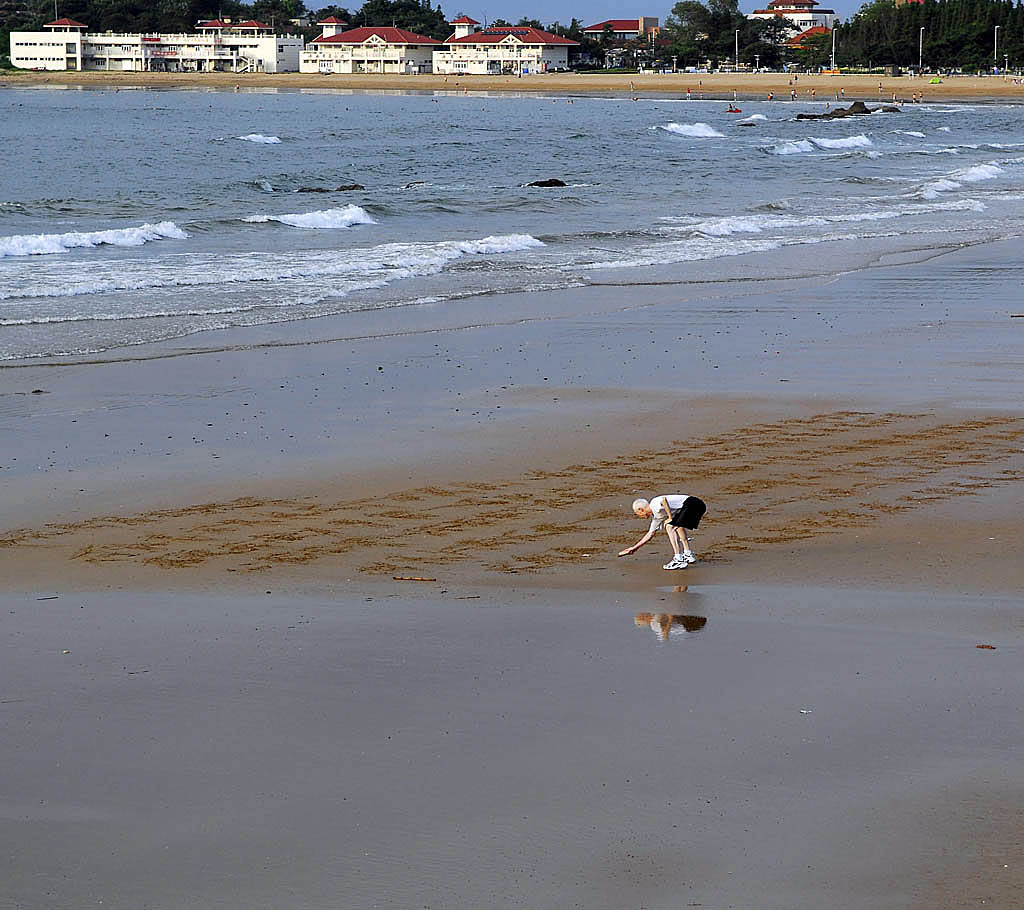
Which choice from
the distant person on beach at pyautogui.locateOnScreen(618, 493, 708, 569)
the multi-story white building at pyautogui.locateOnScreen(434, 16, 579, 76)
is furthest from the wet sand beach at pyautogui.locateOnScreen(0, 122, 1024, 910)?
the multi-story white building at pyautogui.locateOnScreen(434, 16, 579, 76)

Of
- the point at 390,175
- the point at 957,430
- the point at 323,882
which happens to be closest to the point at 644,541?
the point at 323,882

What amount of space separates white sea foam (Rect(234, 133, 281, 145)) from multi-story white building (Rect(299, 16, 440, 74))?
110578mm

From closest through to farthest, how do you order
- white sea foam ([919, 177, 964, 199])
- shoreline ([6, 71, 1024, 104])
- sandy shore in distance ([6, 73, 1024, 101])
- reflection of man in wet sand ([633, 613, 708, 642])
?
1. reflection of man in wet sand ([633, 613, 708, 642])
2. white sea foam ([919, 177, 964, 199])
3. shoreline ([6, 71, 1024, 104])
4. sandy shore in distance ([6, 73, 1024, 101])

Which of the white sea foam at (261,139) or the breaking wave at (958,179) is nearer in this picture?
the breaking wave at (958,179)

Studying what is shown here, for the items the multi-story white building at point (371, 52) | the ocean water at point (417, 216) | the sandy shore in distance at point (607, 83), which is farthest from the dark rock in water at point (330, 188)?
the multi-story white building at point (371, 52)

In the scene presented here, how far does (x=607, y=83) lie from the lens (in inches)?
5689

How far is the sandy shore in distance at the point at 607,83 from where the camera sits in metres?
124

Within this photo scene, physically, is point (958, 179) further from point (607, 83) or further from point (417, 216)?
point (607, 83)

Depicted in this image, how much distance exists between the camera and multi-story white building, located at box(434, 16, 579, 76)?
168125 millimetres

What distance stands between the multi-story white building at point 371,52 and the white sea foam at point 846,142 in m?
114

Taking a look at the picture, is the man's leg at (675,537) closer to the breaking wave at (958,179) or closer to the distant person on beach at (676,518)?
the distant person on beach at (676,518)

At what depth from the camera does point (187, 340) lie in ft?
46.2

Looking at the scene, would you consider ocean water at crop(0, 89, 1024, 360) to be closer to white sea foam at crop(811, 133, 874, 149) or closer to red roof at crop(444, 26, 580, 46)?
white sea foam at crop(811, 133, 874, 149)

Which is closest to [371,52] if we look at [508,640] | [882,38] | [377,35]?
[377,35]
